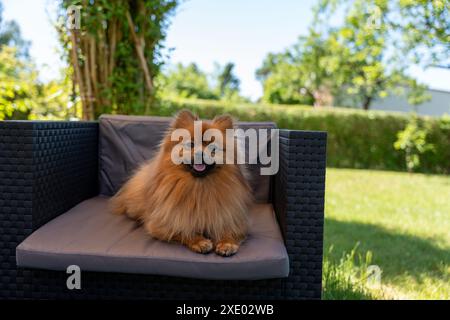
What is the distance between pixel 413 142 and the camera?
11547mm

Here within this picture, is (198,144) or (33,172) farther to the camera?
(198,144)

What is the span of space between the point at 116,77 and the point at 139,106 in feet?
1.08

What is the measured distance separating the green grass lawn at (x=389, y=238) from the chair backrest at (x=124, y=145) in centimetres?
161

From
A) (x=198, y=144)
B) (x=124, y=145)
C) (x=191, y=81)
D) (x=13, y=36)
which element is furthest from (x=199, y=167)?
(x=191, y=81)

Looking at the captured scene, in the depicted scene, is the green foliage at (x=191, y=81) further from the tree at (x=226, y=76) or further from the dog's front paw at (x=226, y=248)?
the dog's front paw at (x=226, y=248)

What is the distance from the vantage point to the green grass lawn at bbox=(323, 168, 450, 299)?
3164 millimetres

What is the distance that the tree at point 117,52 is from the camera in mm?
3707

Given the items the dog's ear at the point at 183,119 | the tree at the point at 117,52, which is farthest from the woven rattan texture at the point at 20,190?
the tree at the point at 117,52

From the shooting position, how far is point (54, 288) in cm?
213

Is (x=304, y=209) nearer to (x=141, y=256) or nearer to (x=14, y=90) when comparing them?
(x=141, y=256)

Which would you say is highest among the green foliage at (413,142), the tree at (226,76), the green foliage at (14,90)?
the tree at (226,76)

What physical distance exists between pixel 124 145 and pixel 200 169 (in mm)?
1080

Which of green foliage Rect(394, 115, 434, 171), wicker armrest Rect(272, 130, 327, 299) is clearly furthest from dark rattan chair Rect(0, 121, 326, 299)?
green foliage Rect(394, 115, 434, 171)
